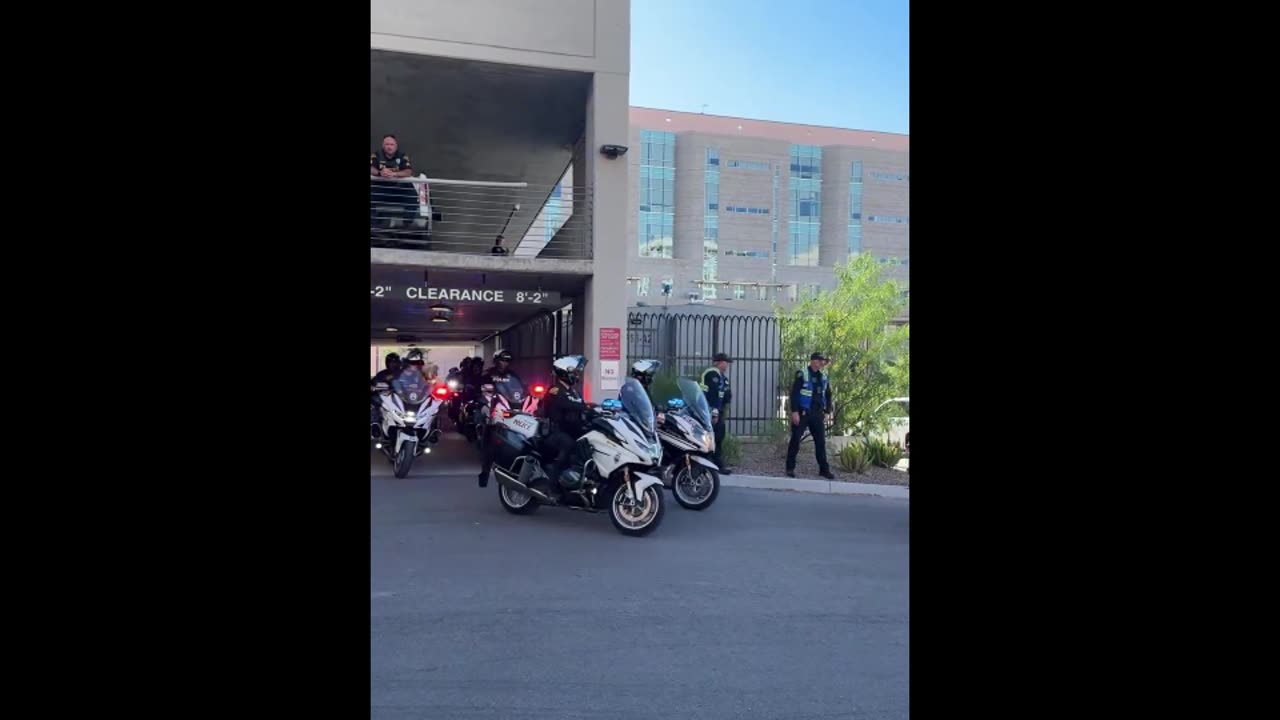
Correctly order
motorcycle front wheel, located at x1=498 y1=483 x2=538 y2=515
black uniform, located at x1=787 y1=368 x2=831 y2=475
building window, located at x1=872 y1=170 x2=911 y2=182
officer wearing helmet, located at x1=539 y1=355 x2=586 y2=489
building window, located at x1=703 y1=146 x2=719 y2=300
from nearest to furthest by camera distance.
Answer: officer wearing helmet, located at x1=539 y1=355 x2=586 y2=489 → motorcycle front wheel, located at x1=498 y1=483 x2=538 y2=515 → black uniform, located at x1=787 y1=368 x2=831 y2=475 → building window, located at x1=703 y1=146 x2=719 y2=300 → building window, located at x1=872 y1=170 x2=911 y2=182

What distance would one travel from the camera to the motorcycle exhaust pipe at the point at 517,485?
25.2 feet

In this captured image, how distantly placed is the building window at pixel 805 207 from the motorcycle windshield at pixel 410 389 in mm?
54691

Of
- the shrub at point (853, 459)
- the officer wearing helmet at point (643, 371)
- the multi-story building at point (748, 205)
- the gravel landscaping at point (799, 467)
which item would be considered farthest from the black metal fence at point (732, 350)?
the multi-story building at point (748, 205)

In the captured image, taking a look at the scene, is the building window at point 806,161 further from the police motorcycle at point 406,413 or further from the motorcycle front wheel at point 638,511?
the motorcycle front wheel at point 638,511

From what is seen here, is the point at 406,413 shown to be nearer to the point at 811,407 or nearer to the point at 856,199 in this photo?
A: the point at 811,407

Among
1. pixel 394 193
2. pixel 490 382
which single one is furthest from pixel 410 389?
pixel 394 193

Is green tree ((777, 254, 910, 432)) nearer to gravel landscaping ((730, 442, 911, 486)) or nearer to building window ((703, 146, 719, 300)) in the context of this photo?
gravel landscaping ((730, 442, 911, 486))

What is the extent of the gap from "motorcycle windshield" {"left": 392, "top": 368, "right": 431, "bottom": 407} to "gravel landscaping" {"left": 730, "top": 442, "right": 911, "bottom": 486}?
4.41 meters

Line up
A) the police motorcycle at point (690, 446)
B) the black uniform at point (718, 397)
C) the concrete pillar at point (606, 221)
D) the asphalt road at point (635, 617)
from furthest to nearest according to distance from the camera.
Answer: the concrete pillar at point (606, 221) → the black uniform at point (718, 397) → the police motorcycle at point (690, 446) → the asphalt road at point (635, 617)

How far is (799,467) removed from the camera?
11.8 meters

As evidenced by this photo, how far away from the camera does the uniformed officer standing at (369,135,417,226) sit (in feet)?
36.6

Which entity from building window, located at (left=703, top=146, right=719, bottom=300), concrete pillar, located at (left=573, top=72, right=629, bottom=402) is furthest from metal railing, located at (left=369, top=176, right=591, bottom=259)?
building window, located at (left=703, top=146, right=719, bottom=300)

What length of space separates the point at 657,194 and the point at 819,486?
166ft
